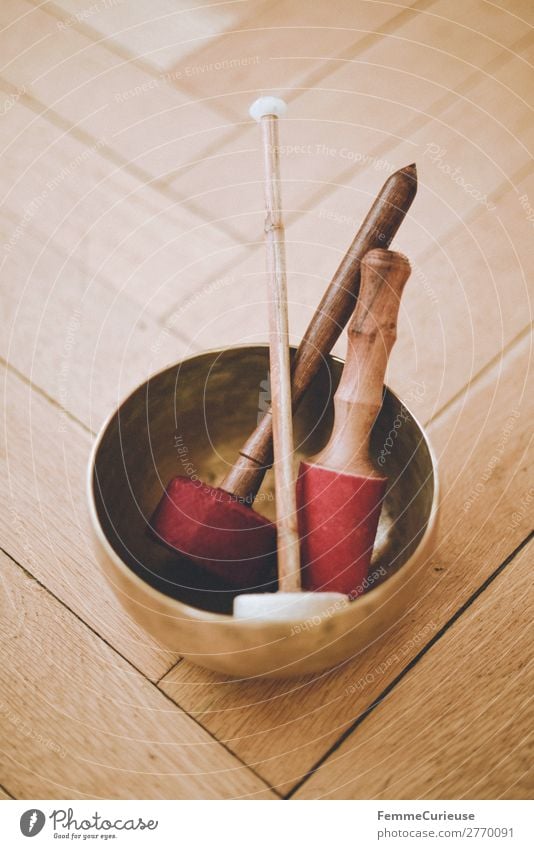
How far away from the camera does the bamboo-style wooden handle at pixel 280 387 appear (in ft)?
0.87

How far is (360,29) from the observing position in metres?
0.55

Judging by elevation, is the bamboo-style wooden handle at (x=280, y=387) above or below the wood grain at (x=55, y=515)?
above

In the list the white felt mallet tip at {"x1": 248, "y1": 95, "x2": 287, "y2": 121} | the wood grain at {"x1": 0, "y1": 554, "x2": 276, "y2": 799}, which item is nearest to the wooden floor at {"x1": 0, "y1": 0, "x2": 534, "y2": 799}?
the wood grain at {"x1": 0, "y1": 554, "x2": 276, "y2": 799}

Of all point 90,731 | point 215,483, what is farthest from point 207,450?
point 90,731

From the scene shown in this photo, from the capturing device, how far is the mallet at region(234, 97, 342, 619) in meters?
0.26

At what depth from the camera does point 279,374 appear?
10.8 inches

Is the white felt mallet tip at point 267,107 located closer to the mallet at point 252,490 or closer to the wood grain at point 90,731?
the mallet at point 252,490

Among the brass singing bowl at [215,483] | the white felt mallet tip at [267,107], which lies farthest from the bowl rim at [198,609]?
the white felt mallet tip at [267,107]

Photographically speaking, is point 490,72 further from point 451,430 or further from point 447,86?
point 451,430

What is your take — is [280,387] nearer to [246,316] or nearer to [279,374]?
[279,374]

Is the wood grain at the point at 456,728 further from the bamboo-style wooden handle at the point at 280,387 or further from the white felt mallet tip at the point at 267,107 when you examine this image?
the white felt mallet tip at the point at 267,107

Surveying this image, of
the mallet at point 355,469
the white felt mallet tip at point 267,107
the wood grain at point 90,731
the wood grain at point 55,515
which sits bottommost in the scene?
the wood grain at point 90,731

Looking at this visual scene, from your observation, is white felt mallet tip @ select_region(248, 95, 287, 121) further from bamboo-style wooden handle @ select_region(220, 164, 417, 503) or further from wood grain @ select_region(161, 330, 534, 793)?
wood grain @ select_region(161, 330, 534, 793)
